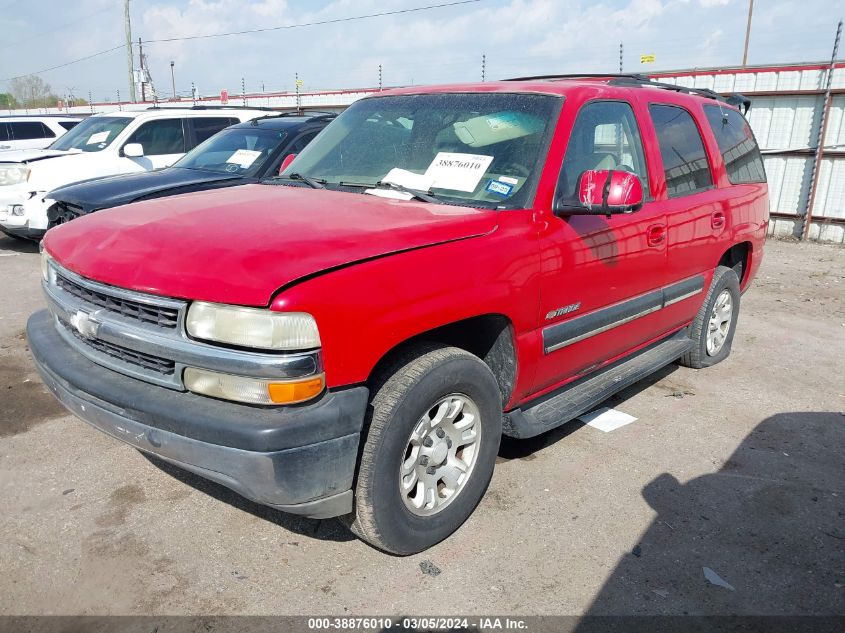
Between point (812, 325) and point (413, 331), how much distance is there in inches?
213

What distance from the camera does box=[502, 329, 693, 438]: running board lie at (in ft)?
10.7

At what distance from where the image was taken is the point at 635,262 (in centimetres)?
367

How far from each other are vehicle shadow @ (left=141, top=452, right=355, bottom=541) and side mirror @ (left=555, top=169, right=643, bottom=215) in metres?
1.81

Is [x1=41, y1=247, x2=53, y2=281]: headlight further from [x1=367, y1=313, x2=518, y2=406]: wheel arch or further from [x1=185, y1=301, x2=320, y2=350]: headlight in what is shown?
[x1=367, y1=313, x2=518, y2=406]: wheel arch

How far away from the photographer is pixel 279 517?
3111mm

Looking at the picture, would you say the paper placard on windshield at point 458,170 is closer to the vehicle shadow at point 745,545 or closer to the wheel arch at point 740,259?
the vehicle shadow at point 745,545

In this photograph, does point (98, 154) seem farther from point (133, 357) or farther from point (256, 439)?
point (256, 439)

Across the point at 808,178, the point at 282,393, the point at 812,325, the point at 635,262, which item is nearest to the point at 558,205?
the point at 635,262

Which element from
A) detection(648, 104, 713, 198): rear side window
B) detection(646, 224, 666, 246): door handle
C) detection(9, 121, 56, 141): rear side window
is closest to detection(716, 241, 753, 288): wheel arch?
detection(648, 104, 713, 198): rear side window

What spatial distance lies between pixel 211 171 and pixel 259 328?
5434 millimetres

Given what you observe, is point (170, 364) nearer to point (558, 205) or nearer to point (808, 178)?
point (558, 205)

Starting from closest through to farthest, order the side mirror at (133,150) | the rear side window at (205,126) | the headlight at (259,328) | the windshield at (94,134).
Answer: the headlight at (259,328), the side mirror at (133,150), the windshield at (94,134), the rear side window at (205,126)

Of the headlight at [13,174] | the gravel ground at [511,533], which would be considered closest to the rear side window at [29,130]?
the headlight at [13,174]

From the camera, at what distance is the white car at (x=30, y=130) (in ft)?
45.6
